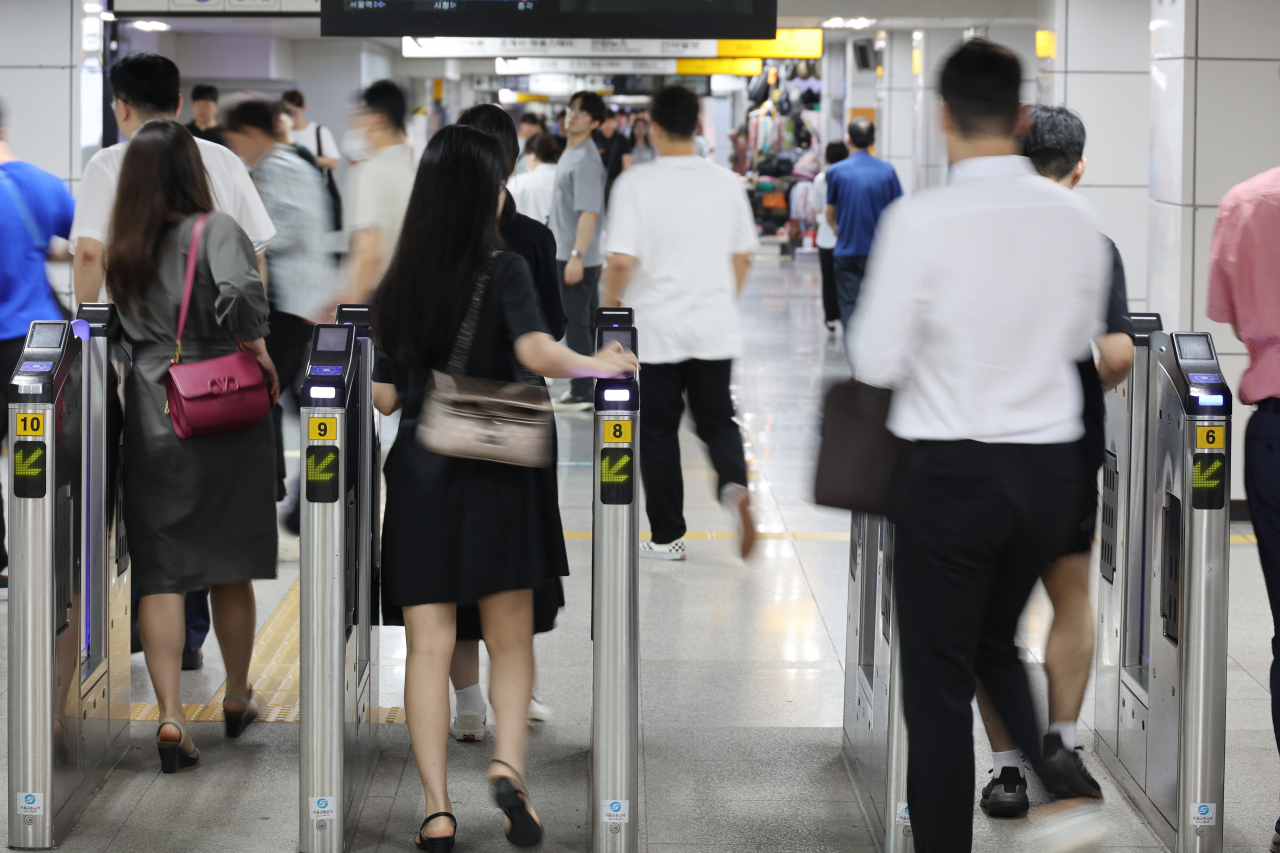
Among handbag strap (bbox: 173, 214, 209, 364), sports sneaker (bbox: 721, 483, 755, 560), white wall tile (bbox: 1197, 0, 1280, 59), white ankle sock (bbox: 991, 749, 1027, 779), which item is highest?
white wall tile (bbox: 1197, 0, 1280, 59)

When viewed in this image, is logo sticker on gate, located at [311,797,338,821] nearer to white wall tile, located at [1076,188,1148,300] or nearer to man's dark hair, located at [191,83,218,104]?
man's dark hair, located at [191,83,218,104]

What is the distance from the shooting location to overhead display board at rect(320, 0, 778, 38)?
526 centimetres

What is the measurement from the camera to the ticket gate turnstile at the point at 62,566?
123 inches

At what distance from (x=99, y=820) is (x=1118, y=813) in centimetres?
243

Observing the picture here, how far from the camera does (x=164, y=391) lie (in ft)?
11.9

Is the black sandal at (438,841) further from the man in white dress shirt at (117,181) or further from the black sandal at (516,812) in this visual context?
the man in white dress shirt at (117,181)

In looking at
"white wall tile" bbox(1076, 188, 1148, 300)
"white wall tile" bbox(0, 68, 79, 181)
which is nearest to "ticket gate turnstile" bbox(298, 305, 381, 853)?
"white wall tile" bbox(0, 68, 79, 181)

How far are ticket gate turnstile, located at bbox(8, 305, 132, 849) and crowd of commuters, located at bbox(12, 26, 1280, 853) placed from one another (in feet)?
0.32

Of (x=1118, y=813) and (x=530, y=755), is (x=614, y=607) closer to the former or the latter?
(x=530, y=755)

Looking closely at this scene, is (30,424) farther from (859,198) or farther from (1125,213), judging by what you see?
(859,198)

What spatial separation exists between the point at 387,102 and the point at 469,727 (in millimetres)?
2480

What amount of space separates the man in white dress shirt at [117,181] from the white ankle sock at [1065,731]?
260 cm

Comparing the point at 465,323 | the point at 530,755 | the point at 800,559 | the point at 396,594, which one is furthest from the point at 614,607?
the point at 800,559

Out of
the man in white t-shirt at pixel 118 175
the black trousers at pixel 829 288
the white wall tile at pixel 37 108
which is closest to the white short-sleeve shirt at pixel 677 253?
the man in white t-shirt at pixel 118 175
